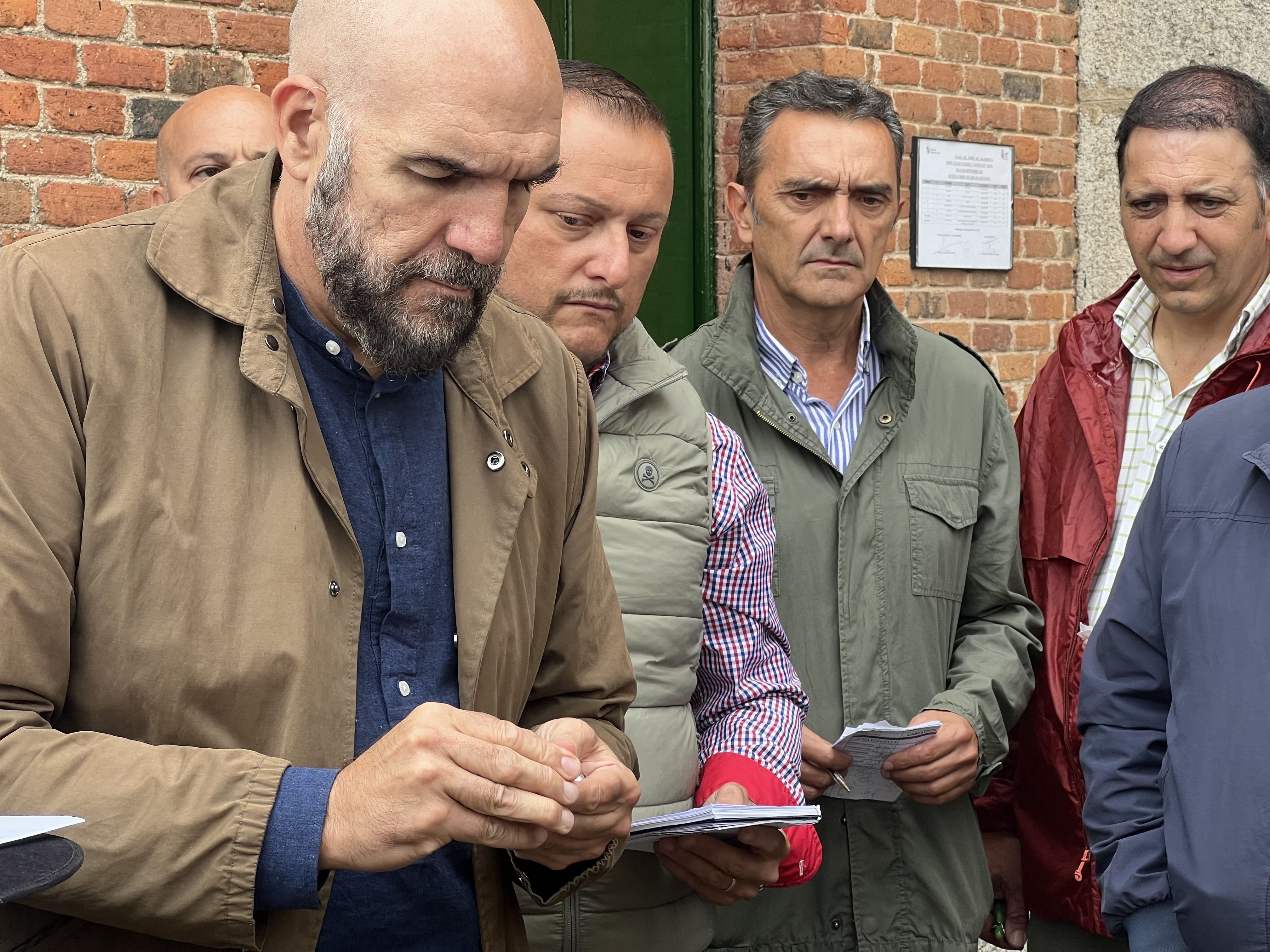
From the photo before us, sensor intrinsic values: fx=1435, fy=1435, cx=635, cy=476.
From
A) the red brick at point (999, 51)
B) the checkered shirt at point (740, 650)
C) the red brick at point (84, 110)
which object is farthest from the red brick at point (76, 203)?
the red brick at point (999, 51)

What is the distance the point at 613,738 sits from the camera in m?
1.92

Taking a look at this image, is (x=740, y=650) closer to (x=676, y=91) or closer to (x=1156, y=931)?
(x=1156, y=931)

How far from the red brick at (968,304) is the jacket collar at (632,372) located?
9.42 ft

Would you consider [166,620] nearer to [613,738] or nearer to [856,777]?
[613,738]

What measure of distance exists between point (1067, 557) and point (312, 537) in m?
1.87

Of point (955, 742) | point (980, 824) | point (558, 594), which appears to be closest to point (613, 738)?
point (558, 594)

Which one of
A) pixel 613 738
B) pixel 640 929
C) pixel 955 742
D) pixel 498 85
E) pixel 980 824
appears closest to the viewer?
pixel 498 85

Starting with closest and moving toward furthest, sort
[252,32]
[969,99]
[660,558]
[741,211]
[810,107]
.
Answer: [660,558], [810,107], [741,211], [252,32], [969,99]

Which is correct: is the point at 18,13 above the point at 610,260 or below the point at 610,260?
above

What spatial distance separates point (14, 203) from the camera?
3996 mm

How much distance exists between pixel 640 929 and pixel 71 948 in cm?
107

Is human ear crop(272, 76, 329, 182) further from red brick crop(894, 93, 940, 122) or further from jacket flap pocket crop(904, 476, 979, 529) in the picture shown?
red brick crop(894, 93, 940, 122)

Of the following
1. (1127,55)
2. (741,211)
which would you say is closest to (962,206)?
(1127,55)

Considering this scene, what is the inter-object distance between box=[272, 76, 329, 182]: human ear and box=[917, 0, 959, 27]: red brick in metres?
3.75
